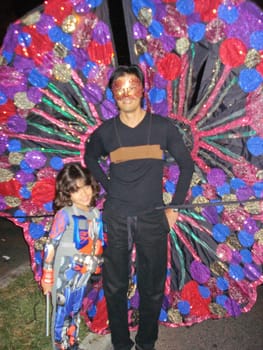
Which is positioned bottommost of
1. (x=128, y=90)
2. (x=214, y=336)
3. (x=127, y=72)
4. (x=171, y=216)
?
(x=214, y=336)

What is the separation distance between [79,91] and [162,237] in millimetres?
1196

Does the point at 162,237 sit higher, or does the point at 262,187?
the point at 262,187

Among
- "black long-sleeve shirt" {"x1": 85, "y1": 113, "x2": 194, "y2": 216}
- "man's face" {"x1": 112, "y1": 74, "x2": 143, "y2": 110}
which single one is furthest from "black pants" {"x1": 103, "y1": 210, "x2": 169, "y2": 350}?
"man's face" {"x1": 112, "y1": 74, "x2": 143, "y2": 110}

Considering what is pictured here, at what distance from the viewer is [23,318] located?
12.3 feet

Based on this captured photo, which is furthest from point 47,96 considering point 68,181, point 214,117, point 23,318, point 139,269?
point 23,318

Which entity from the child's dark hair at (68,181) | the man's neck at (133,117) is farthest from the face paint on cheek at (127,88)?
the child's dark hair at (68,181)

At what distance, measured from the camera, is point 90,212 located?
2.82 metres

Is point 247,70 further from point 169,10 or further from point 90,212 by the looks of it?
point 90,212

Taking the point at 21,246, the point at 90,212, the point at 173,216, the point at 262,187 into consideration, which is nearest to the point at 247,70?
the point at 262,187

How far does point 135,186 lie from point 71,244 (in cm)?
59

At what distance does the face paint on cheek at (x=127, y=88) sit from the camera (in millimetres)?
2549

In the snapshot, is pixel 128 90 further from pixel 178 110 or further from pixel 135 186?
pixel 135 186

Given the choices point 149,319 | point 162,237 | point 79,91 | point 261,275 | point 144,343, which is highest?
point 79,91

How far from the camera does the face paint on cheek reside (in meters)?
2.55
